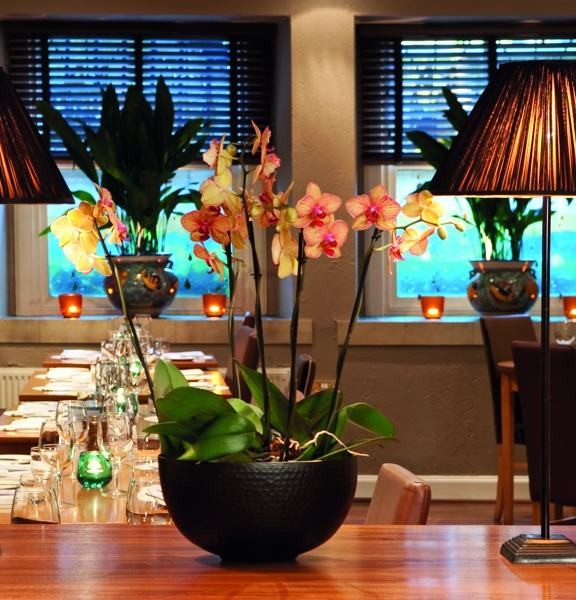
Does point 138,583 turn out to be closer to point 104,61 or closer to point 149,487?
point 149,487

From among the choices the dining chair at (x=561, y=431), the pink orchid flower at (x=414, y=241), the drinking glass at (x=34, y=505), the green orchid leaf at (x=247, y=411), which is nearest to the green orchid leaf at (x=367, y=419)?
the green orchid leaf at (x=247, y=411)

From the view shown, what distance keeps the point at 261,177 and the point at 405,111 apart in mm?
4859

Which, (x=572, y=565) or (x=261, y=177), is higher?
(x=261, y=177)

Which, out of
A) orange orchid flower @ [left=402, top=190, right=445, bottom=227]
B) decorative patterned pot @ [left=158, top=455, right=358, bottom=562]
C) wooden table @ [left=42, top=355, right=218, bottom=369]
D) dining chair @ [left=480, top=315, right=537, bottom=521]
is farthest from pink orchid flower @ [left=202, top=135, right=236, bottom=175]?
dining chair @ [left=480, top=315, right=537, bottom=521]

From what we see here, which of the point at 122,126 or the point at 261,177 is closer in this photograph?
the point at 261,177

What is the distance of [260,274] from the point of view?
1209mm

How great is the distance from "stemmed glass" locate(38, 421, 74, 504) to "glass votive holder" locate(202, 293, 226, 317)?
364cm

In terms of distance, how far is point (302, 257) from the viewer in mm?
1246

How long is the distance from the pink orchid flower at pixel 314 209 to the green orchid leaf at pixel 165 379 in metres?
0.28

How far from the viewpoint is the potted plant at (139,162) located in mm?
5375

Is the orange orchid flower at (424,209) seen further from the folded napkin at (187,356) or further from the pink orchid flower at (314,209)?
the folded napkin at (187,356)

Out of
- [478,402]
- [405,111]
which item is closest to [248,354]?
[478,402]

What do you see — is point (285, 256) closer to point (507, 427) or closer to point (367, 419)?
point (367, 419)

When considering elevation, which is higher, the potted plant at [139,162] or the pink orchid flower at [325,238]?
the potted plant at [139,162]
